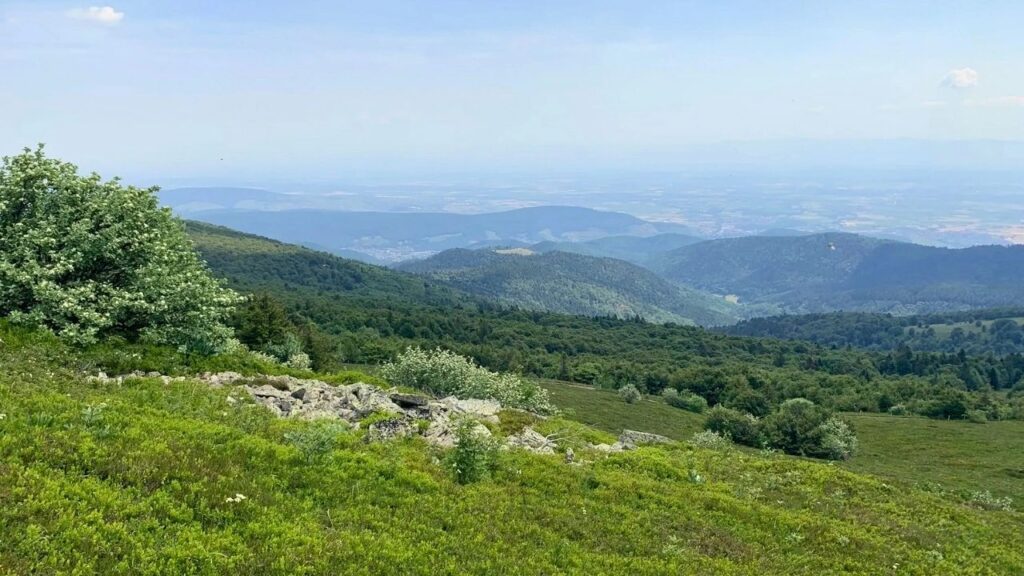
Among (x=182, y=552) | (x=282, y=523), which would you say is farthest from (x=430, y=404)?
(x=182, y=552)

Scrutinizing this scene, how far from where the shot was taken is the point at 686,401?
111125 millimetres

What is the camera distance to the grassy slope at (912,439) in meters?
49.5

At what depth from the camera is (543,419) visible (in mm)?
26453

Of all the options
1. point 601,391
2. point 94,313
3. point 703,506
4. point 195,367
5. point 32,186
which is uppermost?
point 32,186

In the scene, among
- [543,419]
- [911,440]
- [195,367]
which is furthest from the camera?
[911,440]

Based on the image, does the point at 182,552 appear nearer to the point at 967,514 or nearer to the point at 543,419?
the point at 543,419

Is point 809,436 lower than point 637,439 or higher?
lower

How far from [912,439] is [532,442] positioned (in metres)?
79.8

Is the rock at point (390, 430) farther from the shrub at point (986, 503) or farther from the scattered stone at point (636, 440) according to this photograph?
the shrub at point (986, 503)

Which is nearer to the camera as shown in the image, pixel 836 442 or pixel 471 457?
pixel 471 457

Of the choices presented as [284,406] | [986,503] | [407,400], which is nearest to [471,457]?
[284,406]

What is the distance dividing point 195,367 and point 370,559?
15.2 meters

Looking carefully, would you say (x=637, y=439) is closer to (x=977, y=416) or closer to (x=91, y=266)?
(x=91, y=266)

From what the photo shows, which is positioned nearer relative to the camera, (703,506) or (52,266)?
(703,506)
